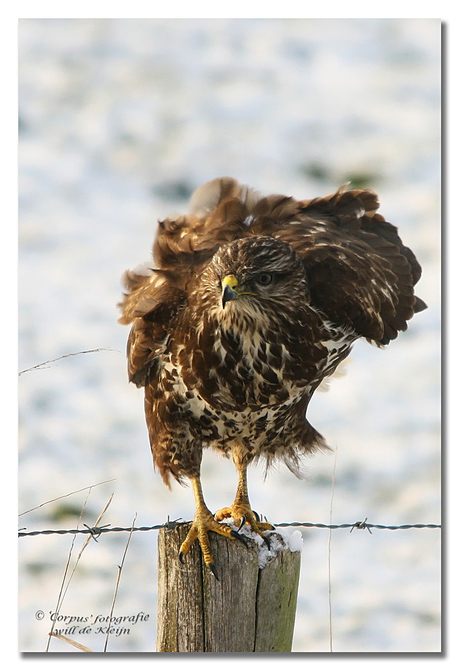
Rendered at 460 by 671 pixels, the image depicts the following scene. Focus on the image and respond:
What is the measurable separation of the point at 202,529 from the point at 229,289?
31.3 inches

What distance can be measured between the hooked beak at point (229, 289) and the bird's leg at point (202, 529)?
738 millimetres

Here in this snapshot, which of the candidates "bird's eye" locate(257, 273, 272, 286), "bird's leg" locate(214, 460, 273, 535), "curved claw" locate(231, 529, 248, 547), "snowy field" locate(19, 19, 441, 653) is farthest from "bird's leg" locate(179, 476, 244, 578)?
"bird's eye" locate(257, 273, 272, 286)

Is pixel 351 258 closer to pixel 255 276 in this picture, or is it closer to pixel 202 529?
pixel 255 276

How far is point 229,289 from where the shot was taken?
9.70 feet

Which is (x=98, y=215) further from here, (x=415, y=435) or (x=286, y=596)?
(x=286, y=596)

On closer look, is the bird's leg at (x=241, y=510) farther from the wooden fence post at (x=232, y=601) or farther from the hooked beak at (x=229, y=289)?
the hooked beak at (x=229, y=289)

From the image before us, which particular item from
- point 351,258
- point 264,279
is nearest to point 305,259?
point 351,258

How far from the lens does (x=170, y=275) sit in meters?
3.44

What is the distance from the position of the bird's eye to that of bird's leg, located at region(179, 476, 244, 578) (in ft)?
2.75

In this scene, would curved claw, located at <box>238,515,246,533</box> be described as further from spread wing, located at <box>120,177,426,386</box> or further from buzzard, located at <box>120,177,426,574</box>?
spread wing, located at <box>120,177,426,386</box>

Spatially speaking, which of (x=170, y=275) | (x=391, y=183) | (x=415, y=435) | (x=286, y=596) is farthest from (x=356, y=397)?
(x=286, y=596)

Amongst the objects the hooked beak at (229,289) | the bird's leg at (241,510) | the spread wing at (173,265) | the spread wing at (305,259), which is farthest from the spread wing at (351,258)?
the bird's leg at (241,510)

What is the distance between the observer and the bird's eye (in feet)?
10.3

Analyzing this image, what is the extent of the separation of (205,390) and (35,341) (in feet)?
6.14
